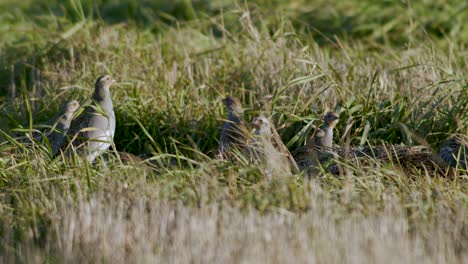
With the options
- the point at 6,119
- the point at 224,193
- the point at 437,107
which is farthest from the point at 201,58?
the point at 224,193

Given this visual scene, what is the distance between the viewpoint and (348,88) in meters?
7.39

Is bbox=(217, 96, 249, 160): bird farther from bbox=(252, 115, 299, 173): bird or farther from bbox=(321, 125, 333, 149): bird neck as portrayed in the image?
bbox=(321, 125, 333, 149): bird neck

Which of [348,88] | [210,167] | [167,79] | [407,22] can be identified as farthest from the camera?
[407,22]

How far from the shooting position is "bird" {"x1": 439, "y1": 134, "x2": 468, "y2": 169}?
6059mm

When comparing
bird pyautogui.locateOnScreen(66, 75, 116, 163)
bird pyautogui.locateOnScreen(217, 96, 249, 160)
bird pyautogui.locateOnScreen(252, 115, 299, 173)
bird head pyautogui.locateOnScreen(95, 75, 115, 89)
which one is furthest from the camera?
bird head pyautogui.locateOnScreen(95, 75, 115, 89)

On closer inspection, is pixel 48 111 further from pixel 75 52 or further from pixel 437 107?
pixel 437 107

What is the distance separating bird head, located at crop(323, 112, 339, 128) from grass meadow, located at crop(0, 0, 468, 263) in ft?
0.41

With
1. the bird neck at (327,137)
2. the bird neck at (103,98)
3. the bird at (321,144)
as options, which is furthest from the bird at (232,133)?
the bird neck at (103,98)

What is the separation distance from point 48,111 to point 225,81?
1556 millimetres

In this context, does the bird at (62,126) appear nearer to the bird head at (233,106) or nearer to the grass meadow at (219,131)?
the grass meadow at (219,131)

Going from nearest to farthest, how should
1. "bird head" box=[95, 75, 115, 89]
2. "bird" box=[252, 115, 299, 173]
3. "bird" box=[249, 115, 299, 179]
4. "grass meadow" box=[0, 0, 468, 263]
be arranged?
"grass meadow" box=[0, 0, 468, 263] < "bird" box=[249, 115, 299, 179] < "bird" box=[252, 115, 299, 173] < "bird head" box=[95, 75, 115, 89]

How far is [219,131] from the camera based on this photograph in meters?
7.18

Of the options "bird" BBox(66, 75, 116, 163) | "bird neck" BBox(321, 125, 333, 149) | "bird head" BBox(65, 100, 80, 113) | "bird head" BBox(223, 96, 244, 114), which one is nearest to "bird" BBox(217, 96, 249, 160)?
"bird head" BBox(223, 96, 244, 114)

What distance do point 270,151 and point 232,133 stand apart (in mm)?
676
